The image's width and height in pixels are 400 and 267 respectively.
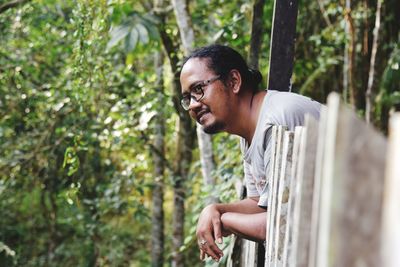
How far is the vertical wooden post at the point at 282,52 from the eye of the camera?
3.14m

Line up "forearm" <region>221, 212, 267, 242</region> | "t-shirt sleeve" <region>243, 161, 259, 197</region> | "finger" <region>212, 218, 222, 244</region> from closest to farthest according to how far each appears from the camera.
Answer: "forearm" <region>221, 212, 267, 242</region> < "finger" <region>212, 218, 222, 244</region> < "t-shirt sleeve" <region>243, 161, 259, 197</region>

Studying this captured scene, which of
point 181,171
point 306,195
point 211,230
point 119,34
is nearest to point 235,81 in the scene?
point 211,230

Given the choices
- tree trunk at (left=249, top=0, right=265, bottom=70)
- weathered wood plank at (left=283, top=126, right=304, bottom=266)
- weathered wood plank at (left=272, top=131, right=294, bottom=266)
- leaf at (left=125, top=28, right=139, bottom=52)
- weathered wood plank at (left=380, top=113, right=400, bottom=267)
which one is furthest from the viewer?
leaf at (left=125, top=28, right=139, bottom=52)

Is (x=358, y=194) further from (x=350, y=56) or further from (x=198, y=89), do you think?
(x=350, y=56)

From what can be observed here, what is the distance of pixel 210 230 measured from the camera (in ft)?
8.55

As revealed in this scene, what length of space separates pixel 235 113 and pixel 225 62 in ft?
0.82

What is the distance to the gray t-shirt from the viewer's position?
2414 millimetres

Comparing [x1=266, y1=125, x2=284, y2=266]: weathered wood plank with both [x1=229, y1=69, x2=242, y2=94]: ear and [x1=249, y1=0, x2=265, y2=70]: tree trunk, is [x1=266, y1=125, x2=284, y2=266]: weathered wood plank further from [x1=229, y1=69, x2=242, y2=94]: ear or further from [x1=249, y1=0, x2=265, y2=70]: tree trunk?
[x1=249, y1=0, x2=265, y2=70]: tree trunk

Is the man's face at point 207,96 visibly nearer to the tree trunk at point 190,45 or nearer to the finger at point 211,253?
the finger at point 211,253

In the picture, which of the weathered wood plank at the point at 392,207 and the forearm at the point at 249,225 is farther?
the forearm at the point at 249,225

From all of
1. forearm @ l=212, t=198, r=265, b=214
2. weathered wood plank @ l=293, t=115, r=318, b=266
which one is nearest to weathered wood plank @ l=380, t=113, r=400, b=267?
weathered wood plank @ l=293, t=115, r=318, b=266

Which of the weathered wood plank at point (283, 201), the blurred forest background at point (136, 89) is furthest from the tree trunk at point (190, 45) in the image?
the weathered wood plank at point (283, 201)

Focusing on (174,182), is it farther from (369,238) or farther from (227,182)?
(369,238)

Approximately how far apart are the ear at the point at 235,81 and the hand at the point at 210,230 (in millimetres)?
542
